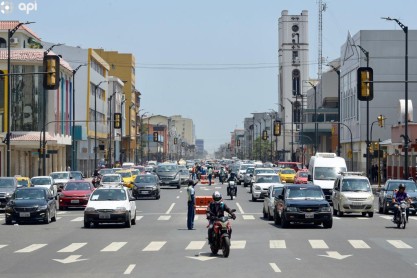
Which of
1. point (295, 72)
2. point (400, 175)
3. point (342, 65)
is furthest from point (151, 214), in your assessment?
point (295, 72)

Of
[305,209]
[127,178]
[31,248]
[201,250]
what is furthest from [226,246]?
[127,178]

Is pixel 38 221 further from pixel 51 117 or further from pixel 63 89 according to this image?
pixel 63 89

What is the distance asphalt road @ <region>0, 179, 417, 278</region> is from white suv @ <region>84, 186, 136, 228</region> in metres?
0.43

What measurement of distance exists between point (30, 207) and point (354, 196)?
13782 mm

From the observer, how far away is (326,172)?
54.5 m

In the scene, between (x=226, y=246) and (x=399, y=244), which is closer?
(x=226, y=246)

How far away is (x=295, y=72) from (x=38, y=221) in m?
163

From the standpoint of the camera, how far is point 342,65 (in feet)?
406

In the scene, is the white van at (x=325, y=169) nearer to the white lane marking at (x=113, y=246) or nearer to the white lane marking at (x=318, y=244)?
the white lane marking at (x=318, y=244)

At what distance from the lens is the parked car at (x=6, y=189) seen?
156 ft

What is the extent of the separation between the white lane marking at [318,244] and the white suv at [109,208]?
8.75m

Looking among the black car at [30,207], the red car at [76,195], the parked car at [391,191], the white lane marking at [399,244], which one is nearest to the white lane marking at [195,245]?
the white lane marking at [399,244]

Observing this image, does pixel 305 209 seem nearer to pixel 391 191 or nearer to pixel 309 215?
pixel 309 215

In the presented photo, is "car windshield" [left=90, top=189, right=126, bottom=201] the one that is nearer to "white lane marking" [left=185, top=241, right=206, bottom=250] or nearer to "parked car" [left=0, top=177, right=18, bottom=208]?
"white lane marking" [left=185, top=241, right=206, bottom=250]
